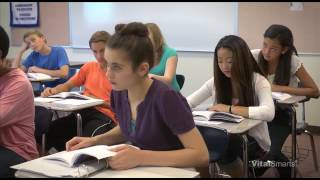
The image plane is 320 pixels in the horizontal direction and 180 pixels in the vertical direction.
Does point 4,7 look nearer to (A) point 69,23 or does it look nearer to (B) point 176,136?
(A) point 69,23

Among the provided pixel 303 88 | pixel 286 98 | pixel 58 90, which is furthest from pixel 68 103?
pixel 303 88

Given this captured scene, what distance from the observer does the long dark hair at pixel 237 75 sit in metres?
2.34

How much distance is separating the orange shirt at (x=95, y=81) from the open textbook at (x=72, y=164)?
5.39ft

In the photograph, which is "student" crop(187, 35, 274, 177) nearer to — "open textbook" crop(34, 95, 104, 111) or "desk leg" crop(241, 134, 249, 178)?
"desk leg" crop(241, 134, 249, 178)

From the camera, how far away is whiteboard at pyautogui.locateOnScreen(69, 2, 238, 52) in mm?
4758

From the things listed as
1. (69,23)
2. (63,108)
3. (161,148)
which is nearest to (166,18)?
(69,23)

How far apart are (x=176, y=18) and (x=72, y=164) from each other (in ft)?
13.0

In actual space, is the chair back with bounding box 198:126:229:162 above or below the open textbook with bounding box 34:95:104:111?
below

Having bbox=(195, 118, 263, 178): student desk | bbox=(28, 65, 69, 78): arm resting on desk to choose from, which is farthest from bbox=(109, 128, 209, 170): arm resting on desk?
bbox=(28, 65, 69, 78): arm resting on desk

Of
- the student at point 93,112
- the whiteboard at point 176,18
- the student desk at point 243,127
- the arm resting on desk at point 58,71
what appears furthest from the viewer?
the whiteboard at point 176,18

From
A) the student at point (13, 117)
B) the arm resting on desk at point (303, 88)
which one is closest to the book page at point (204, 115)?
the student at point (13, 117)

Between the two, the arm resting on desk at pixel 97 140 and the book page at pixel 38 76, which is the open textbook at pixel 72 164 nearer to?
the arm resting on desk at pixel 97 140

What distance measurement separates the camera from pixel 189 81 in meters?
5.08

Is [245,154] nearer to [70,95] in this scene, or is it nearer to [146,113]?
[146,113]
